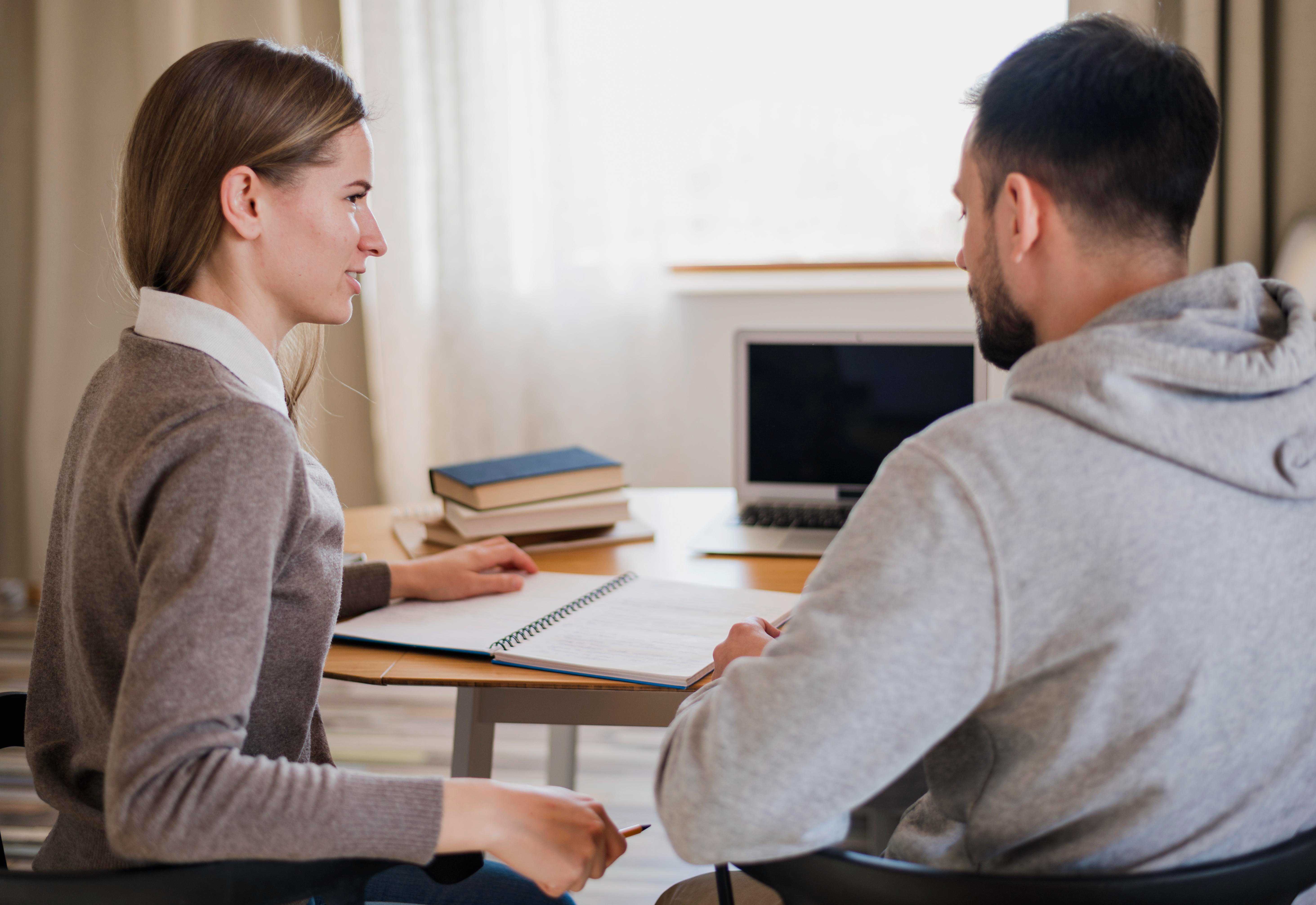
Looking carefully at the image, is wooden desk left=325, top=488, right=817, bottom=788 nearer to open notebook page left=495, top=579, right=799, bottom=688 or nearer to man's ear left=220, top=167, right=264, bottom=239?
open notebook page left=495, top=579, right=799, bottom=688

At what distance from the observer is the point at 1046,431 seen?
62 centimetres

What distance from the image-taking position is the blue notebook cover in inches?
58.9

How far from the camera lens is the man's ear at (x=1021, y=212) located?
0.75 m

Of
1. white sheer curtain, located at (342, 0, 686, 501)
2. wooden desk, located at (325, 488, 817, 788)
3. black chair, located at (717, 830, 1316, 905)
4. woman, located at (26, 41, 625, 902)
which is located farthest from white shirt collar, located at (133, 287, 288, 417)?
white sheer curtain, located at (342, 0, 686, 501)

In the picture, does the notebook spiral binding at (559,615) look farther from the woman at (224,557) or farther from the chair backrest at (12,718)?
the chair backrest at (12,718)

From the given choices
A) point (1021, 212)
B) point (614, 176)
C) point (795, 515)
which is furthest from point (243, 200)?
point (614, 176)

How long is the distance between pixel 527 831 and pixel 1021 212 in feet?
1.83

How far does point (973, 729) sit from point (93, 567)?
0.63 m

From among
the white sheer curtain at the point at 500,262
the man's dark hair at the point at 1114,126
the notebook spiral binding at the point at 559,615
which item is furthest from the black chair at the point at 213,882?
the white sheer curtain at the point at 500,262

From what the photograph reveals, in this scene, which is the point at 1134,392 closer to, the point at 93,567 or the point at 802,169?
the point at 93,567

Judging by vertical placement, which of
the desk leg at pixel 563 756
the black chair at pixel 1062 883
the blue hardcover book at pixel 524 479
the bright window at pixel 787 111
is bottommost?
the desk leg at pixel 563 756

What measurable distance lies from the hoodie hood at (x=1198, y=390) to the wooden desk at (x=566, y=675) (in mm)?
472

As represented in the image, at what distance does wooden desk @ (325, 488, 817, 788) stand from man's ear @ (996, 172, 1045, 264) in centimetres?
47

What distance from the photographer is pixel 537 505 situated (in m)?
1.50
